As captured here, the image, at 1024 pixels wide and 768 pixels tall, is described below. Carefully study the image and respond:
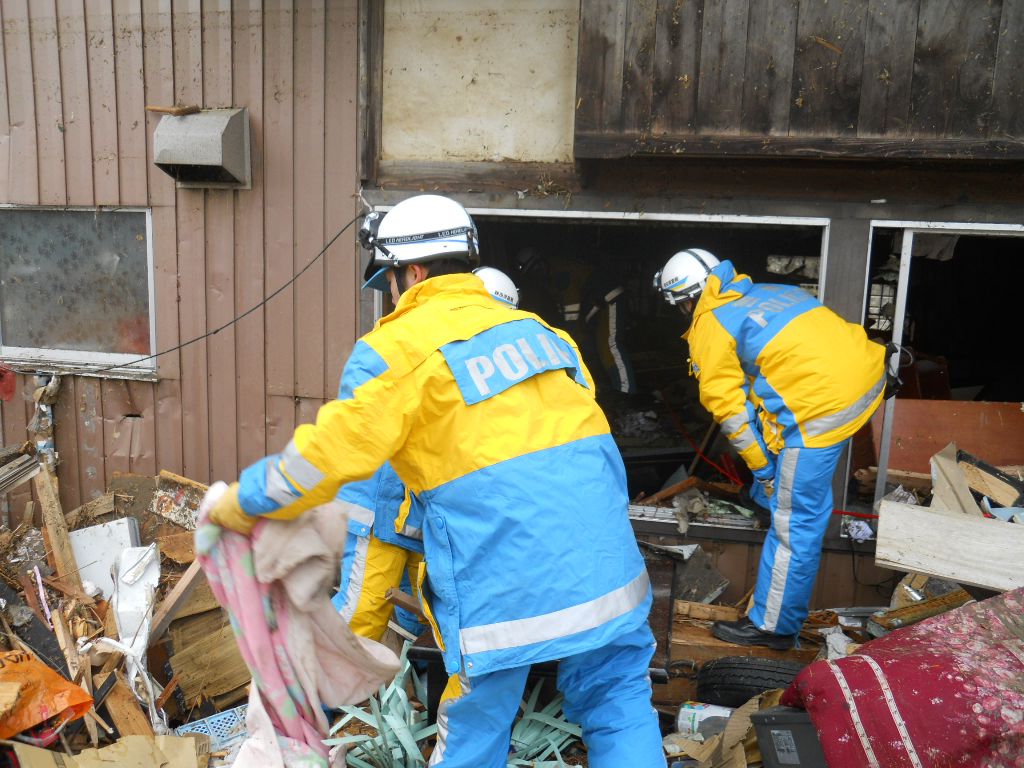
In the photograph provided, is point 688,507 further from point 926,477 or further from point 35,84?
point 35,84

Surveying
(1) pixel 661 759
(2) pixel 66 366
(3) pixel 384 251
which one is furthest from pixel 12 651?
(1) pixel 661 759

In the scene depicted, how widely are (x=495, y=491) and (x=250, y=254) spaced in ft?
11.5

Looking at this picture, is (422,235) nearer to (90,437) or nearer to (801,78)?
(801,78)

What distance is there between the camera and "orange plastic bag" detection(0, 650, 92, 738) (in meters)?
3.29

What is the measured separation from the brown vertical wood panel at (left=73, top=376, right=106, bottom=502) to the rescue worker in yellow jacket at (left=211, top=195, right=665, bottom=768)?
13.5 ft

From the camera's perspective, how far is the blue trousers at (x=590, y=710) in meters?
2.31

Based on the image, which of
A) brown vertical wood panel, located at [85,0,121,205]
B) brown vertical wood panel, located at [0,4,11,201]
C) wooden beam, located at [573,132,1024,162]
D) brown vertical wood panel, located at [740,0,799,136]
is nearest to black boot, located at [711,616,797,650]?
wooden beam, located at [573,132,1024,162]

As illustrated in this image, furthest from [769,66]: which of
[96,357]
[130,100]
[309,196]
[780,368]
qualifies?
[96,357]

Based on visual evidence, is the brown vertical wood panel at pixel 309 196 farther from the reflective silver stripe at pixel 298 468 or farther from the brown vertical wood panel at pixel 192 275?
the reflective silver stripe at pixel 298 468

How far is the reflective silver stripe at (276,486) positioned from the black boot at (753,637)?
3056 millimetres

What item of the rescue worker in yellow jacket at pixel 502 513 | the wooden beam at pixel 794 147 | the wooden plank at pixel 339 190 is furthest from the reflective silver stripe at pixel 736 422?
the wooden plank at pixel 339 190

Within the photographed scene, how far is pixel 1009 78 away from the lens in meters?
3.76

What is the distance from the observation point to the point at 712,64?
405 cm

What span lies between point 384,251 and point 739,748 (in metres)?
2.24
